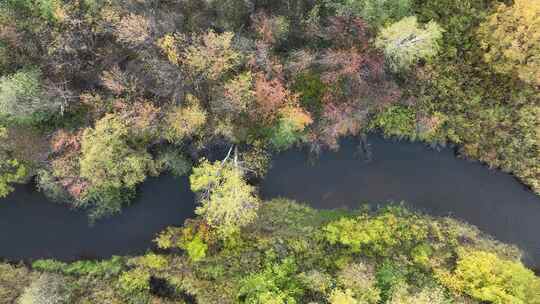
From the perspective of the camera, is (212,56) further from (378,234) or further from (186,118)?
(378,234)

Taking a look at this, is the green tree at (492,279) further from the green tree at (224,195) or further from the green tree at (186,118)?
the green tree at (186,118)

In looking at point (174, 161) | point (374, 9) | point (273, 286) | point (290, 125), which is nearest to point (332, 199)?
point (290, 125)

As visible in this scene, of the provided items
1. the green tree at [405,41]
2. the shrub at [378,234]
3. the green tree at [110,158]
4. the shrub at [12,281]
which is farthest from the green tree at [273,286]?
the shrub at [12,281]

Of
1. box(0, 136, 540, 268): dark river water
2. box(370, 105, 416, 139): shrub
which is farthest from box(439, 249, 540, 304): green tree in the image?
box(370, 105, 416, 139): shrub

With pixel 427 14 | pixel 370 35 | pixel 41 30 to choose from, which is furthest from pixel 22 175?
pixel 427 14

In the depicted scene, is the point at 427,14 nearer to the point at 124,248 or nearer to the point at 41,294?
the point at 124,248

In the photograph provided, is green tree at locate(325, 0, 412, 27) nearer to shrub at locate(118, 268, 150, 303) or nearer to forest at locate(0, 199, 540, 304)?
forest at locate(0, 199, 540, 304)

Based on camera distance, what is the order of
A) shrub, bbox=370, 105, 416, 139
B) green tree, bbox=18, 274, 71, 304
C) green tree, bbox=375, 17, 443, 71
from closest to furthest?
green tree, bbox=375, 17, 443, 71 < green tree, bbox=18, 274, 71, 304 < shrub, bbox=370, 105, 416, 139
